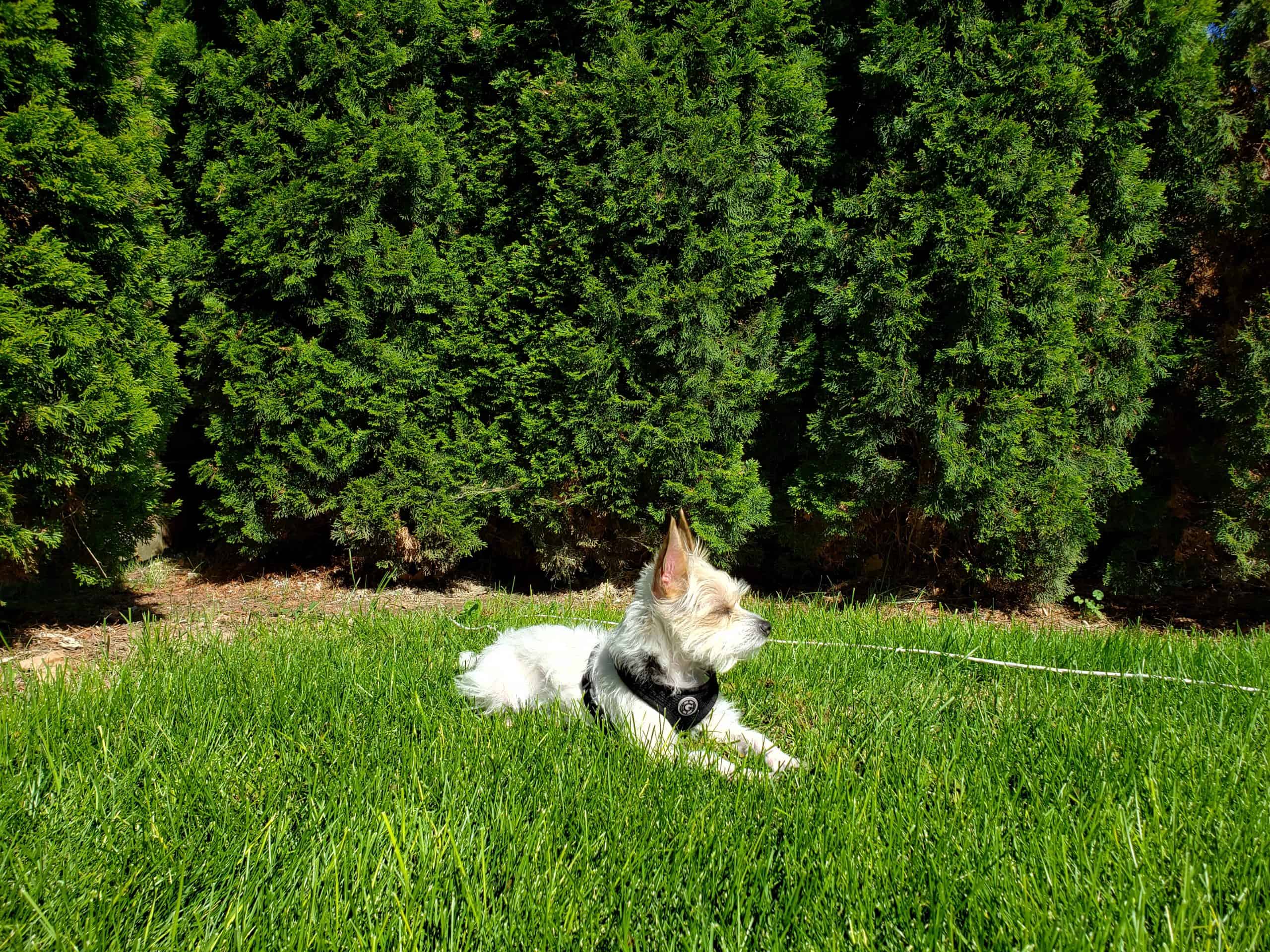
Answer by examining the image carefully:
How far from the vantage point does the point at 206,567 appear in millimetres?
7414

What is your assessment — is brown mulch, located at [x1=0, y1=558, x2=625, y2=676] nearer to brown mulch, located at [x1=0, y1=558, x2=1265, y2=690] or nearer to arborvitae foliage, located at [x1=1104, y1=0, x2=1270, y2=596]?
brown mulch, located at [x1=0, y1=558, x2=1265, y2=690]

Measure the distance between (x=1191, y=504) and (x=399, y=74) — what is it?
783 cm

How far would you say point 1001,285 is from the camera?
560cm

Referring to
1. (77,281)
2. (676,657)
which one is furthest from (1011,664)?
(77,281)

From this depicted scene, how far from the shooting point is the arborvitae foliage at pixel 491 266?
6039mm

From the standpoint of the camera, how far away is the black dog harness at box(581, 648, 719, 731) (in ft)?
9.62

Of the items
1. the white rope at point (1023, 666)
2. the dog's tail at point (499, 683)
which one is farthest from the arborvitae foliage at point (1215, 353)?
the dog's tail at point (499, 683)

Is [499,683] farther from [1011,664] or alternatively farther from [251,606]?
[251,606]

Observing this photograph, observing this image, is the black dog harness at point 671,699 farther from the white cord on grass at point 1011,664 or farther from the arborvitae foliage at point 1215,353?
Result: the arborvitae foliage at point 1215,353

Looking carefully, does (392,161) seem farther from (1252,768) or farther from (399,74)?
(1252,768)

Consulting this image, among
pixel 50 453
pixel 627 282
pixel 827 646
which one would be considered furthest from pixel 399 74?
pixel 827 646

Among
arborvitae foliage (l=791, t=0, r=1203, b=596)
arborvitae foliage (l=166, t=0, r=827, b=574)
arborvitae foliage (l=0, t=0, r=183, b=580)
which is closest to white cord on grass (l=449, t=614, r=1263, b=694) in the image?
arborvitae foliage (l=166, t=0, r=827, b=574)

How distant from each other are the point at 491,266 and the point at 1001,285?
431 centimetres

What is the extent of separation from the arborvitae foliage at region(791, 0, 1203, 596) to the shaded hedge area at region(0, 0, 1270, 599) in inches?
1.1
